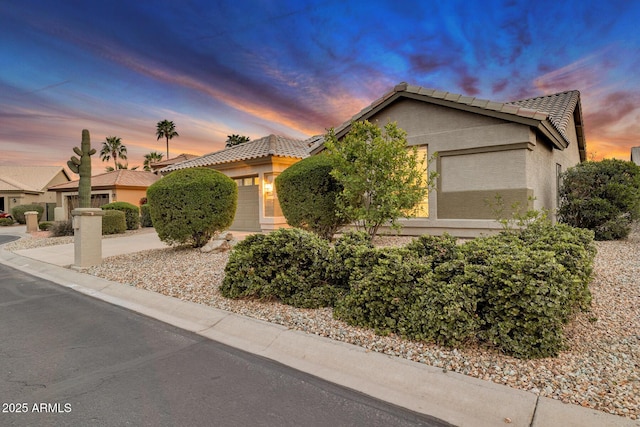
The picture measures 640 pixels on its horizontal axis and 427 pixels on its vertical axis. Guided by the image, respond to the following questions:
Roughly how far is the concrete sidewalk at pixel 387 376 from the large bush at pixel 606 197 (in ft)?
32.9

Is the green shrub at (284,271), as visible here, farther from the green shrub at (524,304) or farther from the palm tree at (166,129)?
the palm tree at (166,129)

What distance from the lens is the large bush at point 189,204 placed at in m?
9.43

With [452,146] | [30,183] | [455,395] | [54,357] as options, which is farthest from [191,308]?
[30,183]

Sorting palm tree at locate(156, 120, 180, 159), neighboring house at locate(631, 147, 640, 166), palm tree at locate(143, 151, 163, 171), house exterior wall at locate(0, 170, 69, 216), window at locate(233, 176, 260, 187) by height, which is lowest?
window at locate(233, 176, 260, 187)

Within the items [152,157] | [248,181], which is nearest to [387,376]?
[248,181]

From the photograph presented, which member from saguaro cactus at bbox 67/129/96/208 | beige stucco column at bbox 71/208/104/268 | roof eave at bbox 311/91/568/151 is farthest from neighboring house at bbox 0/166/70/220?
roof eave at bbox 311/91/568/151

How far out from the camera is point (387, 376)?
3223 mm

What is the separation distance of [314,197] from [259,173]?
6.71 metres

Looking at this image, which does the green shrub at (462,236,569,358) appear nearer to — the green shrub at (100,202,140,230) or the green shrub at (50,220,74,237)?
the green shrub at (50,220,74,237)

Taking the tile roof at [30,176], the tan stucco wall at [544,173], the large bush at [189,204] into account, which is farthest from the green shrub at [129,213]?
the tile roof at [30,176]

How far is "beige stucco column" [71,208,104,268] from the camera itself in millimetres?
8696

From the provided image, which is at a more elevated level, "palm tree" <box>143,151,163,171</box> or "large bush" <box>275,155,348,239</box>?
"palm tree" <box>143,151,163,171</box>

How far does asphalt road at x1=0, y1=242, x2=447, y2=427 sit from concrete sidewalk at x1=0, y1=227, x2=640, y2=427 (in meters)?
0.16

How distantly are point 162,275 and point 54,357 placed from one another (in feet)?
11.8
